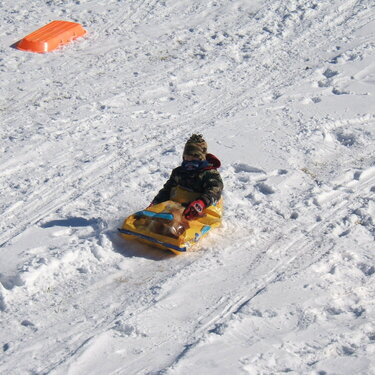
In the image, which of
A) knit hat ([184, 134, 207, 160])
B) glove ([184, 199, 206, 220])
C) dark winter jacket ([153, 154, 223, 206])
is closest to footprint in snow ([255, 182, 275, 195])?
dark winter jacket ([153, 154, 223, 206])

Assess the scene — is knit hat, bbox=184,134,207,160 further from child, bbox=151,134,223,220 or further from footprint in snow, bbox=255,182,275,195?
footprint in snow, bbox=255,182,275,195

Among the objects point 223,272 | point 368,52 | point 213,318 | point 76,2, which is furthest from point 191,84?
point 213,318

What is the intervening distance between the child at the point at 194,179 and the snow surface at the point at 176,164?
366 mm

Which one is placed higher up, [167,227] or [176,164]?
[176,164]

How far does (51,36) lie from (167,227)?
514cm

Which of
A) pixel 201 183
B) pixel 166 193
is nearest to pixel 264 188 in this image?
pixel 201 183

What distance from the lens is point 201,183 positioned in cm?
606

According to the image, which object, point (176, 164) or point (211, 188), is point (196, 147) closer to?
point (211, 188)

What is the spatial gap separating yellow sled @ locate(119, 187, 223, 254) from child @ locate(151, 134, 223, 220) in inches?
5.1

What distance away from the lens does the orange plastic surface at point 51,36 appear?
9938mm

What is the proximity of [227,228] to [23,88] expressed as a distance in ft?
12.9

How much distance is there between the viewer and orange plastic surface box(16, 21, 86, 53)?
9.94m

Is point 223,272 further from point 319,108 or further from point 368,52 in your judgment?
point 368,52

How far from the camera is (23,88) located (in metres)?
9.03
